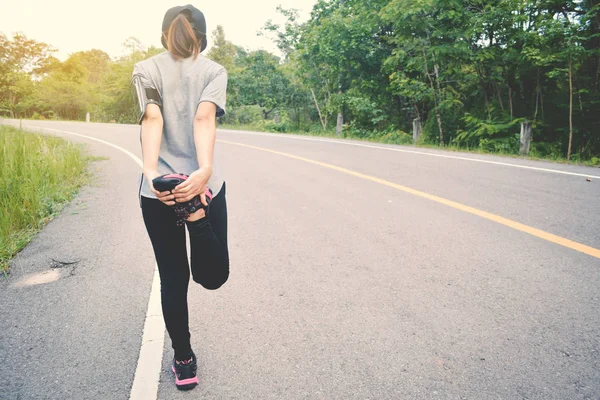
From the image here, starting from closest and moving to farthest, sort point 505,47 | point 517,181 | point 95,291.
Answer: point 95,291
point 517,181
point 505,47

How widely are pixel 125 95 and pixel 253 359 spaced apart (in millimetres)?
43516

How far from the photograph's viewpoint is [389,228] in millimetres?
4387

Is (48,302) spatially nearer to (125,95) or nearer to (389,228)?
(389,228)

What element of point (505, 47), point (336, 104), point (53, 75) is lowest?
point (336, 104)

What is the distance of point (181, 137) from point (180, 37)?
447 mm

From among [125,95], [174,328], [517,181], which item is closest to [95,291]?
[174,328]

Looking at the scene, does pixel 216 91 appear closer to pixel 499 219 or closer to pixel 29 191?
pixel 499 219

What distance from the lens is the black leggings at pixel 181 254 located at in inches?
70.6

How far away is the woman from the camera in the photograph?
5.70 ft

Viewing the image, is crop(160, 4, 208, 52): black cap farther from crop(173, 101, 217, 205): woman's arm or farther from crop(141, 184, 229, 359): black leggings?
crop(141, 184, 229, 359): black leggings

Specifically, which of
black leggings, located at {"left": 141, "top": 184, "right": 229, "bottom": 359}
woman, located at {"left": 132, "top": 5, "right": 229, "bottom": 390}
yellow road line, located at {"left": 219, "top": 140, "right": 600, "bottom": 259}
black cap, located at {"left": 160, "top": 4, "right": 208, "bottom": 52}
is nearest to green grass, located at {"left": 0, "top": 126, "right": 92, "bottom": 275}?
black leggings, located at {"left": 141, "top": 184, "right": 229, "bottom": 359}

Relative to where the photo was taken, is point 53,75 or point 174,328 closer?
point 174,328

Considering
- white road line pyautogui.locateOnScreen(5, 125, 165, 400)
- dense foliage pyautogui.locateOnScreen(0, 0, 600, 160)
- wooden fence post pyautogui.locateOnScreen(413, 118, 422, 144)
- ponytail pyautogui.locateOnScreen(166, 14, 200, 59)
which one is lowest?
white road line pyautogui.locateOnScreen(5, 125, 165, 400)

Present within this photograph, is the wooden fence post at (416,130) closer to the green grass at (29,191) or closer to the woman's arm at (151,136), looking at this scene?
the green grass at (29,191)
